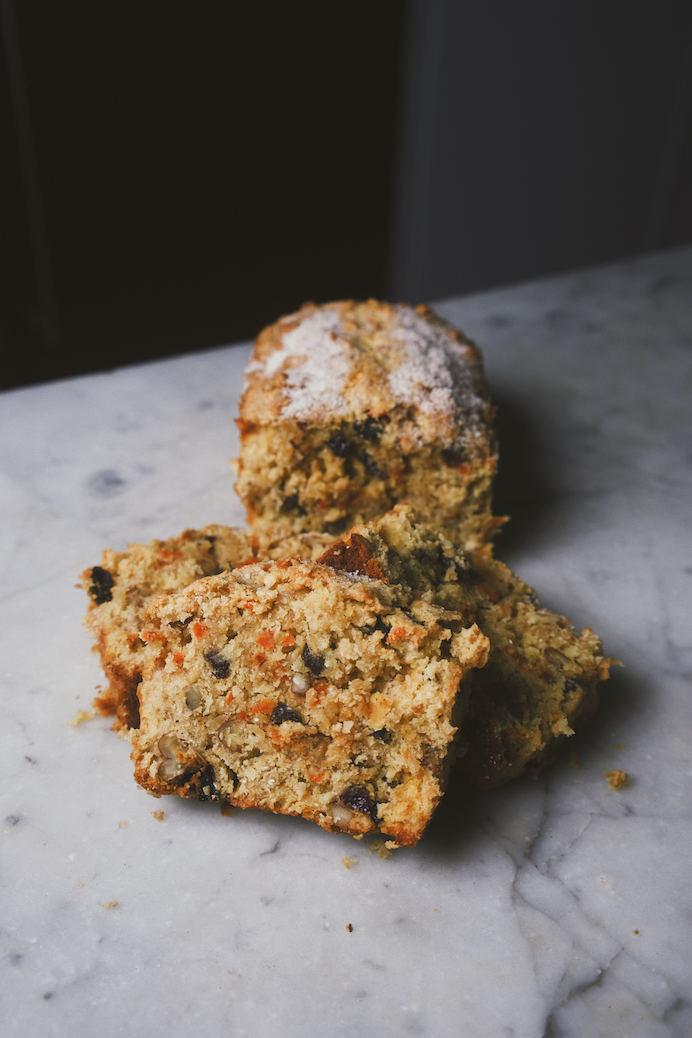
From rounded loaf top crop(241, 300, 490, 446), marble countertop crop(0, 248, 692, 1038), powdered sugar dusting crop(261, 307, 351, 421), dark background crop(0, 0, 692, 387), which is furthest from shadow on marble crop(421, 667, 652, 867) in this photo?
dark background crop(0, 0, 692, 387)

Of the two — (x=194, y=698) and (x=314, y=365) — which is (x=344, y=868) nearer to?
(x=194, y=698)

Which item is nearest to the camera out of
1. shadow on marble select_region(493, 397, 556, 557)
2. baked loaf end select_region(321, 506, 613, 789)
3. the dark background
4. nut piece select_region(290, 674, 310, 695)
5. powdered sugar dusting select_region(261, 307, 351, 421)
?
nut piece select_region(290, 674, 310, 695)

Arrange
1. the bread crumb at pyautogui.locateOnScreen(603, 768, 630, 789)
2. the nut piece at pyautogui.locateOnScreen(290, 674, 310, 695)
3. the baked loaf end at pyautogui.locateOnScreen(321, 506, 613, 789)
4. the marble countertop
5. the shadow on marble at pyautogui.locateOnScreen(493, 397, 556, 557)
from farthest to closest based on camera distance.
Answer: the shadow on marble at pyautogui.locateOnScreen(493, 397, 556, 557) < the bread crumb at pyautogui.locateOnScreen(603, 768, 630, 789) < the baked loaf end at pyautogui.locateOnScreen(321, 506, 613, 789) < the nut piece at pyautogui.locateOnScreen(290, 674, 310, 695) < the marble countertop

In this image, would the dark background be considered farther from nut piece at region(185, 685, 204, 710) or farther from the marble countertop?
nut piece at region(185, 685, 204, 710)

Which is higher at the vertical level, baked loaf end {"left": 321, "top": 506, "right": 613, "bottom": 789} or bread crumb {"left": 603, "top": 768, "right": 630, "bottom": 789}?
baked loaf end {"left": 321, "top": 506, "right": 613, "bottom": 789}

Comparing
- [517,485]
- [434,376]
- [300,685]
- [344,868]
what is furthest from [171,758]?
[517,485]

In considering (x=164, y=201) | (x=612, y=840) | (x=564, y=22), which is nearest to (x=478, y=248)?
(x=564, y=22)
